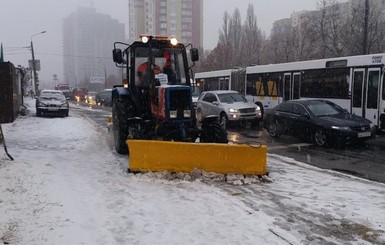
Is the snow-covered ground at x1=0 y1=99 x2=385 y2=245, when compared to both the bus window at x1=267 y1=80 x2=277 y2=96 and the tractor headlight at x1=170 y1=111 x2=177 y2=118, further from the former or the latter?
the bus window at x1=267 y1=80 x2=277 y2=96

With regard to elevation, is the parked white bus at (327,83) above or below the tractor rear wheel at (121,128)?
above

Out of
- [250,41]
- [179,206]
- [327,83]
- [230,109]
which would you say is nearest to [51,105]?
[230,109]

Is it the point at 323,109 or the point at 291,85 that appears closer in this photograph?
the point at 323,109

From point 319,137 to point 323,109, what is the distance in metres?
1.18

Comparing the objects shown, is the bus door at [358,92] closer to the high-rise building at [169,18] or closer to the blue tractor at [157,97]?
the blue tractor at [157,97]

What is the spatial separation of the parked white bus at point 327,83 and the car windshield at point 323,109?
7.45 feet

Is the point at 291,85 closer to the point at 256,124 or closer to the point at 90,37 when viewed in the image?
the point at 256,124

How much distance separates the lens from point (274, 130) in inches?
595

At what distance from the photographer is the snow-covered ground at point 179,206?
16.2 feet

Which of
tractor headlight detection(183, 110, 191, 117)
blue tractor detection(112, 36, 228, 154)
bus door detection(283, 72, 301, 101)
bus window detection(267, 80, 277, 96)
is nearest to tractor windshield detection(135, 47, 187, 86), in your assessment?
blue tractor detection(112, 36, 228, 154)

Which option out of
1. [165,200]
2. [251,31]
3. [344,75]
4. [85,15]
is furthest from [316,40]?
[85,15]

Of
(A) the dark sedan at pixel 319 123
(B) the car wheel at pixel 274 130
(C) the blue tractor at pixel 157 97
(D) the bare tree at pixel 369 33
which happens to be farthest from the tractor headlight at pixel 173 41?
(D) the bare tree at pixel 369 33

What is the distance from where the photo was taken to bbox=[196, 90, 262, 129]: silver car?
1797cm

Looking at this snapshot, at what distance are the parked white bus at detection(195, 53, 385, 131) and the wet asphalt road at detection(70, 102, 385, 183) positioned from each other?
1.48m
